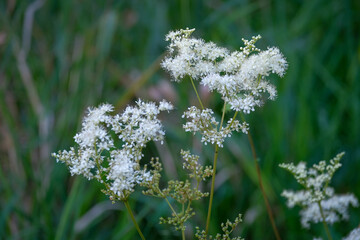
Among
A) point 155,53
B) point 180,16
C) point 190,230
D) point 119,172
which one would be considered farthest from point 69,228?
point 180,16

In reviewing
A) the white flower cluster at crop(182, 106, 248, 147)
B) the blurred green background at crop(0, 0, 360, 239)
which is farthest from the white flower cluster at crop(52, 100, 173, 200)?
the blurred green background at crop(0, 0, 360, 239)

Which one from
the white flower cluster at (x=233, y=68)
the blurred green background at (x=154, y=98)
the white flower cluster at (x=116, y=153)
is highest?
the blurred green background at (x=154, y=98)

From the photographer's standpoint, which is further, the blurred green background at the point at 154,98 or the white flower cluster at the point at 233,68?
the blurred green background at the point at 154,98

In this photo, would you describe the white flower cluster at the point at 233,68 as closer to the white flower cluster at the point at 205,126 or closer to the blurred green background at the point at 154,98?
the white flower cluster at the point at 205,126

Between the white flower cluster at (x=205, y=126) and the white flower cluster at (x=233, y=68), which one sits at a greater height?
the white flower cluster at (x=233, y=68)

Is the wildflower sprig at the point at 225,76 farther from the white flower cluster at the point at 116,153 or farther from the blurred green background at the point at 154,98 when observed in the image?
the blurred green background at the point at 154,98

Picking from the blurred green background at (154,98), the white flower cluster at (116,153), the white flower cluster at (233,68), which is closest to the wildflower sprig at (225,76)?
the white flower cluster at (233,68)
